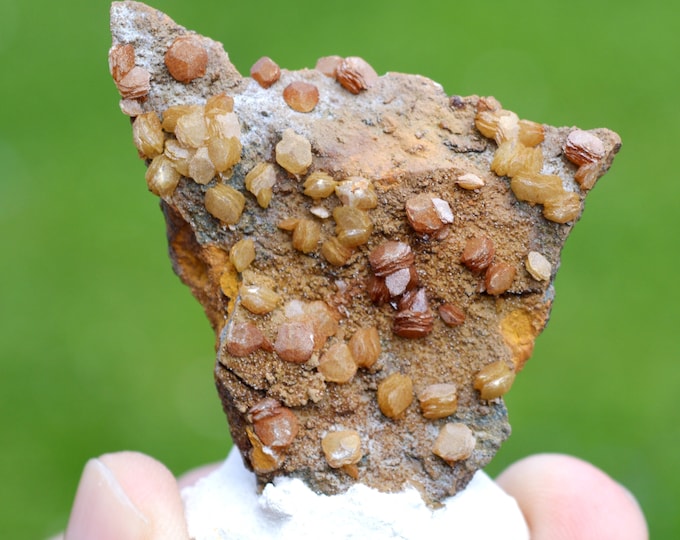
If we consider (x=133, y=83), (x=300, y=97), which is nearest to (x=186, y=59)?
(x=133, y=83)

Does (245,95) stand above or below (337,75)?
below

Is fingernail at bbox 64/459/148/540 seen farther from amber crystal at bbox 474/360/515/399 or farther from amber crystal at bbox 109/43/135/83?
amber crystal at bbox 109/43/135/83

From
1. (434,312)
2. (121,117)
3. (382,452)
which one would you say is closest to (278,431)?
(382,452)

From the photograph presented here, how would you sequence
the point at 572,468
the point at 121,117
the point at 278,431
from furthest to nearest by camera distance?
the point at 121,117 → the point at 572,468 → the point at 278,431

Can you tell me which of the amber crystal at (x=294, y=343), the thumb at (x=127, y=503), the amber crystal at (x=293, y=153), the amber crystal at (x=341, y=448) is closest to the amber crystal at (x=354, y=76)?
the amber crystal at (x=293, y=153)

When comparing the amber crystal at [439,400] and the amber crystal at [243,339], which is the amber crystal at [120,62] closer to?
the amber crystal at [243,339]

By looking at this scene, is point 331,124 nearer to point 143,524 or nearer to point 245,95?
point 245,95

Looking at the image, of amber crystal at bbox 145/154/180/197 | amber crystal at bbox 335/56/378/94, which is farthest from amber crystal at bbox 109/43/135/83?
amber crystal at bbox 335/56/378/94
